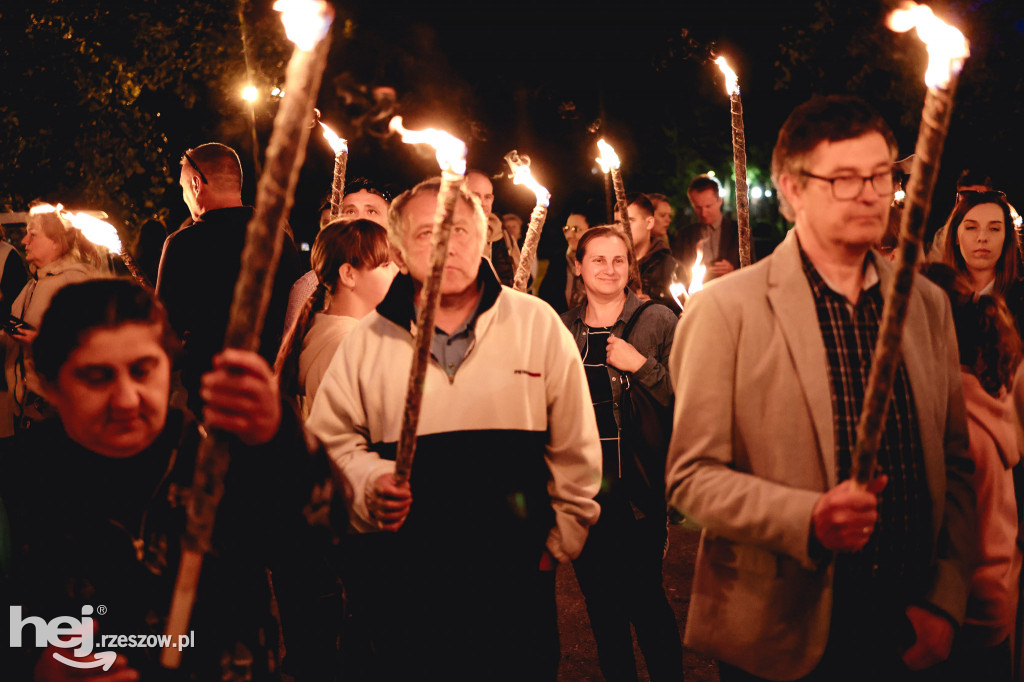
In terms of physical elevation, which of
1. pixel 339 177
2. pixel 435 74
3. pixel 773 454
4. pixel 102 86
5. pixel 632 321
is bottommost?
pixel 773 454

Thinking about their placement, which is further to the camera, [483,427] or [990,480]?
[483,427]

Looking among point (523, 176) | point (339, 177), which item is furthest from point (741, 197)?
point (339, 177)

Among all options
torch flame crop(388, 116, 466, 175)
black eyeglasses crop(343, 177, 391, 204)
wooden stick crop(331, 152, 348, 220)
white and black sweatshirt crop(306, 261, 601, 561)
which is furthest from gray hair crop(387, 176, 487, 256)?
black eyeglasses crop(343, 177, 391, 204)

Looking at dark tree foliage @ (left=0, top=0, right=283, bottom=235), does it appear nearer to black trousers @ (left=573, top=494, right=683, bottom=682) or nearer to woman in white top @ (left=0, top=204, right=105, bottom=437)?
woman in white top @ (left=0, top=204, right=105, bottom=437)

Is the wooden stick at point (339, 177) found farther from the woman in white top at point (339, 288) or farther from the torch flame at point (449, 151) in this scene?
the torch flame at point (449, 151)

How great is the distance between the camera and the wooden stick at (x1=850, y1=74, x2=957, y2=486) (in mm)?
1925

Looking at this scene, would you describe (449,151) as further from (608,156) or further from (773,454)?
(608,156)

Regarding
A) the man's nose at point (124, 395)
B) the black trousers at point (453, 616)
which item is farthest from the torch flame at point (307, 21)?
the black trousers at point (453, 616)

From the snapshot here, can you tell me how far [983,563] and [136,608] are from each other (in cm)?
252

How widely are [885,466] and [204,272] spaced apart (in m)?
3.90

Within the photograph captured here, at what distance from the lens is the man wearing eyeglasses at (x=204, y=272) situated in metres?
4.92

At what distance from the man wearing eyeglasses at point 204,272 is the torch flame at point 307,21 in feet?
10.4

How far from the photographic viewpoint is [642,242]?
7.23 meters

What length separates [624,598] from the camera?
395 centimetres
